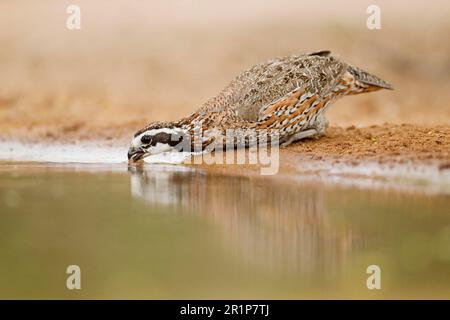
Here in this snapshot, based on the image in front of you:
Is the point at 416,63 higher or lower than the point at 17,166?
higher

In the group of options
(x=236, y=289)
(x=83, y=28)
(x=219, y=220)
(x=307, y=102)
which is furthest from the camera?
(x=83, y=28)

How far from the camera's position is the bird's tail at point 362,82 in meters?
11.4

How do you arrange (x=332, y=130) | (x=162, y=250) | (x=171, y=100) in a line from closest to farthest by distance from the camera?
1. (x=162, y=250)
2. (x=332, y=130)
3. (x=171, y=100)

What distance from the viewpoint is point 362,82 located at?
1149 centimetres

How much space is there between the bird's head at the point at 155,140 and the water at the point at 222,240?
5.25ft

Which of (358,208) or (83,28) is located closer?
(358,208)

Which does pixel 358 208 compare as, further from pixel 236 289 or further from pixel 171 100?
pixel 171 100

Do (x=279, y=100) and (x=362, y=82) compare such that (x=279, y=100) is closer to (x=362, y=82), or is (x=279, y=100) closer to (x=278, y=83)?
(x=278, y=83)

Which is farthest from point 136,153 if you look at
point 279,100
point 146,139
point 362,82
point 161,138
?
point 362,82

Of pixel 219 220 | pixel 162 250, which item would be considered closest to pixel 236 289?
pixel 162 250

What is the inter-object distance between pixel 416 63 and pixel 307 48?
2358 millimetres

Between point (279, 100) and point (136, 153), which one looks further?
point (136, 153)

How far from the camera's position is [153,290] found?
5.59 meters

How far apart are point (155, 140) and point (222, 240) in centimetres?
417
